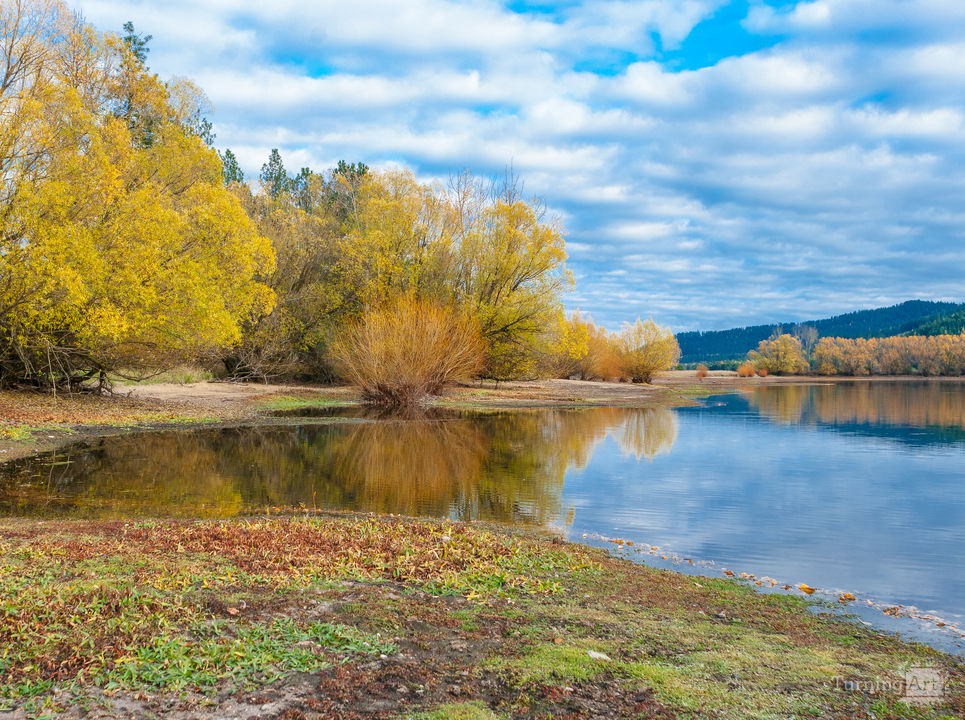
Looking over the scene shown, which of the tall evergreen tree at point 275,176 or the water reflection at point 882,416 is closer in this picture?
the water reflection at point 882,416

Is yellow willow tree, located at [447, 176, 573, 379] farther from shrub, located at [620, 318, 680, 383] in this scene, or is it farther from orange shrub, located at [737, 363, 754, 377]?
orange shrub, located at [737, 363, 754, 377]

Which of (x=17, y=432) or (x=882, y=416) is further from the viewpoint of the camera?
(x=882, y=416)

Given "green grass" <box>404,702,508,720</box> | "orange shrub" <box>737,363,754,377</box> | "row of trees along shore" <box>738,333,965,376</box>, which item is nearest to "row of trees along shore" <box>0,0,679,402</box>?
"green grass" <box>404,702,508,720</box>

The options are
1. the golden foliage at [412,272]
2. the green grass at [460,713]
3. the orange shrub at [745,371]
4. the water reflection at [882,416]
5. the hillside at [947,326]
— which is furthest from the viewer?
the hillside at [947,326]

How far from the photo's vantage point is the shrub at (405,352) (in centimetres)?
3556

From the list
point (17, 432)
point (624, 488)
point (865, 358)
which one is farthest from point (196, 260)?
point (865, 358)

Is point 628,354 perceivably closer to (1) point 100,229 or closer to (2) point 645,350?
(2) point 645,350

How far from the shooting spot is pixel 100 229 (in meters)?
24.0

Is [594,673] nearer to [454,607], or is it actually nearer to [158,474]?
[454,607]

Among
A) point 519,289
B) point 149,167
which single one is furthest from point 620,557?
point 519,289

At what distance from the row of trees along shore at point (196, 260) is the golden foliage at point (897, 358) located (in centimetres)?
10535

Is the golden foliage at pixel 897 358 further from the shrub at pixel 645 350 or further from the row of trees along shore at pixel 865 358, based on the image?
the shrub at pixel 645 350

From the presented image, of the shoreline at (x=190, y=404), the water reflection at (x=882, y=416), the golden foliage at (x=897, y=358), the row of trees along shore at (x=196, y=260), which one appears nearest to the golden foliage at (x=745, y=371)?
the golden foliage at (x=897, y=358)

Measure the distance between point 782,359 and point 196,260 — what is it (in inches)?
4720
